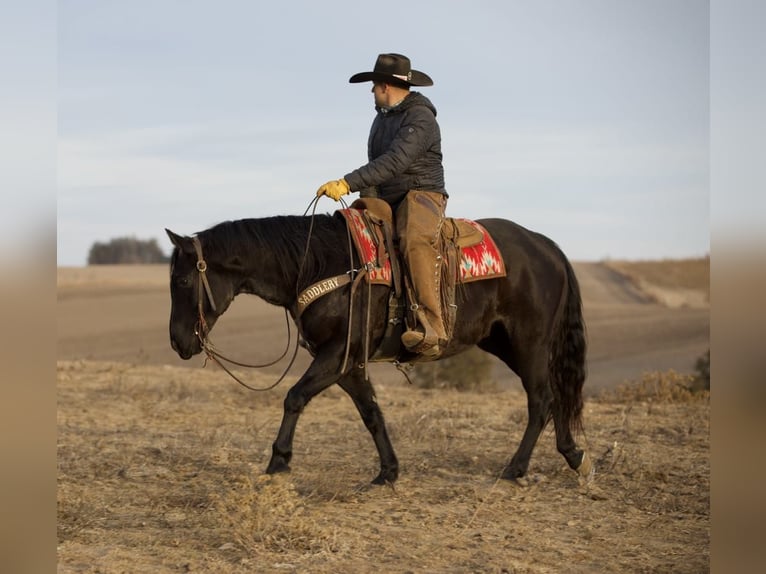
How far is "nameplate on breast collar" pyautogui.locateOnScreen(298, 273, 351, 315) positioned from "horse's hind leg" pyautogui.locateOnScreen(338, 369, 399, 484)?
84 centimetres

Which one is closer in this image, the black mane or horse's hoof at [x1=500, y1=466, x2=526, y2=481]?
the black mane

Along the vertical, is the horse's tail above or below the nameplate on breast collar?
below

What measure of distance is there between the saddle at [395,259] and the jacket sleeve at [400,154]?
10.4 inches

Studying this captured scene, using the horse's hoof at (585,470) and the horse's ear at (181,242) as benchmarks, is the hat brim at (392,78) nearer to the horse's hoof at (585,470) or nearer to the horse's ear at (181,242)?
the horse's ear at (181,242)

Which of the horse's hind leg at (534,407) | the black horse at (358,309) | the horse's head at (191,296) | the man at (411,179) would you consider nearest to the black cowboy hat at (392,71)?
the man at (411,179)

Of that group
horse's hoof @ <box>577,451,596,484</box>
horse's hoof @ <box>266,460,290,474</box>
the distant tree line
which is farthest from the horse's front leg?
the distant tree line

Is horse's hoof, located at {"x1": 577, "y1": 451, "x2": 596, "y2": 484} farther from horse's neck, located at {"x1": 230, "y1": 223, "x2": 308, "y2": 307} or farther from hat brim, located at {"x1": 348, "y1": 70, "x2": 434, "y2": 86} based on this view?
hat brim, located at {"x1": 348, "y1": 70, "x2": 434, "y2": 86}

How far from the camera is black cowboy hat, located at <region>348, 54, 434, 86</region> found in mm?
6840

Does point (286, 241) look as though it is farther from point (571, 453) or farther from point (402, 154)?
point (571, 453)

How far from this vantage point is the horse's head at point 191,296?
6211mm

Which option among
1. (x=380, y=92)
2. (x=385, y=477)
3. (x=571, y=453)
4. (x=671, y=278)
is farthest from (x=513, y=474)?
(x=671, y=278)

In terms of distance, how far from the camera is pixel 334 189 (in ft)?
21.2
